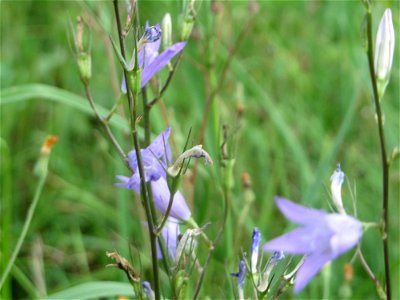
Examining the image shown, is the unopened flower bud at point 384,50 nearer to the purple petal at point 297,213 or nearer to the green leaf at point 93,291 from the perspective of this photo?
the purple petal at point 297,213

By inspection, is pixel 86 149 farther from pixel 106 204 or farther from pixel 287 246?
pixel 287 246

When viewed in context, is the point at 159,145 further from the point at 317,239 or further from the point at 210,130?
the point at 210,130

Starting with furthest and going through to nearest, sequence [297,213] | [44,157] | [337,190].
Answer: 1. [44,157]
2. [337,190]
3. [297,213]

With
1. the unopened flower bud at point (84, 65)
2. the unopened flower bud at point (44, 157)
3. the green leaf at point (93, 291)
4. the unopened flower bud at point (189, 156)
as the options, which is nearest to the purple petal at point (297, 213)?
the unopened flower bud at point (189, 156)

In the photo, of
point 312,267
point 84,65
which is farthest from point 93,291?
point 312,267

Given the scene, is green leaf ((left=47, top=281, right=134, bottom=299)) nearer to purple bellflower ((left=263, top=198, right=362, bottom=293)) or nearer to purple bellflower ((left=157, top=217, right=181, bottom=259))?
purple bellflower ((left=157, top=217, right=181, bottom=259))

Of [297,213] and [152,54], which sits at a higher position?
[152,54]
